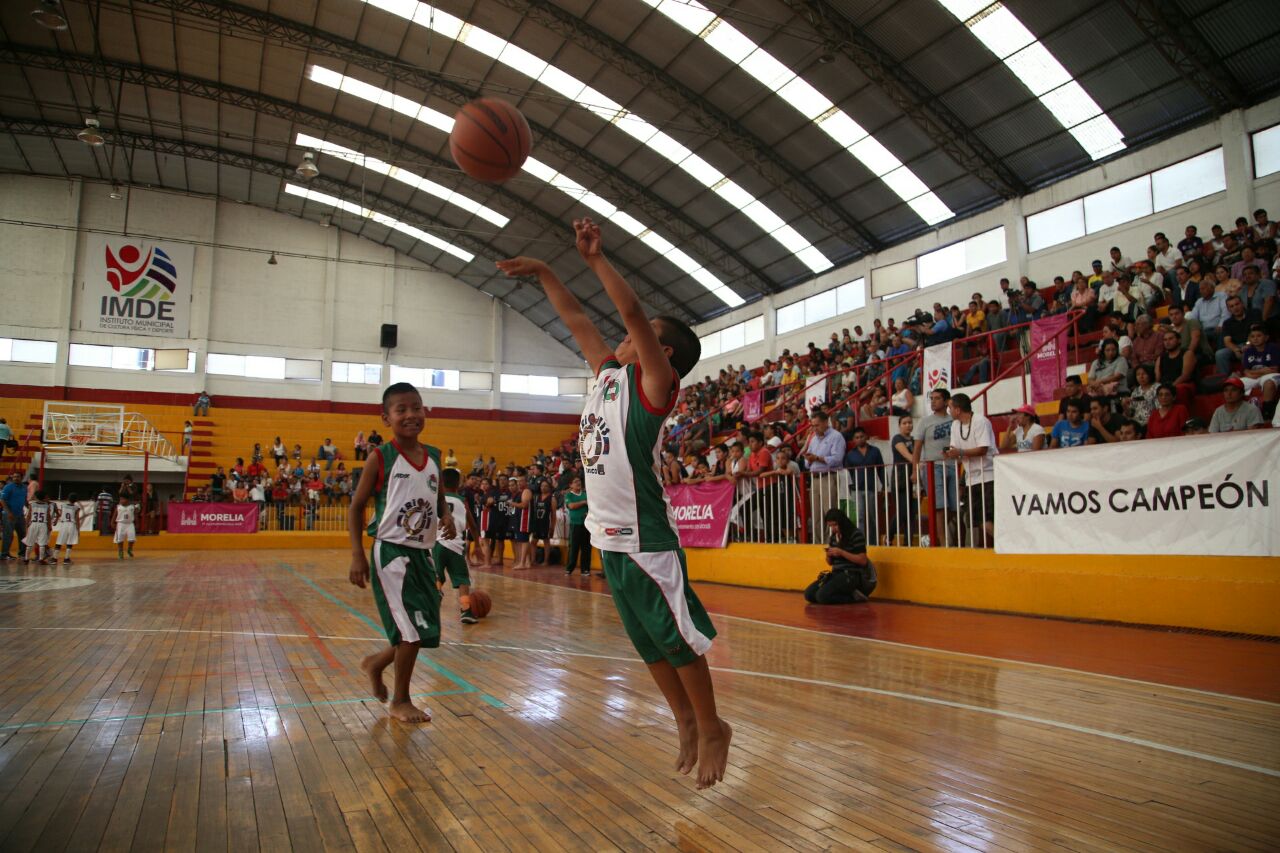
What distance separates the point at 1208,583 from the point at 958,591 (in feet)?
7.79

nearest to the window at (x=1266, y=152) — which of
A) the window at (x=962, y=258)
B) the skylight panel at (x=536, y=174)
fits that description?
the window at (x=962, y=258)

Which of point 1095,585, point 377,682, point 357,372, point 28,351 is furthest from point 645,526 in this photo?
point 28,351

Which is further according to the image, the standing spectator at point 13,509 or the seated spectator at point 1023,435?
the standing spectator at point 13,509

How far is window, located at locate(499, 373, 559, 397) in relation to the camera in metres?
33.3

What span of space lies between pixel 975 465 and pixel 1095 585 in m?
1.69

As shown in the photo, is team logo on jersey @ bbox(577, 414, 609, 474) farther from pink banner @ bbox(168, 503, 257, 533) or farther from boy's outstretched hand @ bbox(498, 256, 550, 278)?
pink banner @ bbox(168, 503, 257, 533)

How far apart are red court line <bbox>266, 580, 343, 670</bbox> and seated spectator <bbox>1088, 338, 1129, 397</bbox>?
8.63 meters

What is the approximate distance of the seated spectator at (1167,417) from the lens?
24.7 ft

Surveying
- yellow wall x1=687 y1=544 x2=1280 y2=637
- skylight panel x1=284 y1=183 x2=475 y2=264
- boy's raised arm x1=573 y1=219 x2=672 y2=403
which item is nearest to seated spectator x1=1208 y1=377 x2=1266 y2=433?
yellow wall x1=687 y1=544 x2=1280 y2=637

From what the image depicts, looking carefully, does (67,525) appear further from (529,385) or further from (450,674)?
(529,385)

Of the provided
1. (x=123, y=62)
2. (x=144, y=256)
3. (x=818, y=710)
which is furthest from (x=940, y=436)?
(x=144, y=256)

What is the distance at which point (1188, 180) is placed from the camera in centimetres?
1438

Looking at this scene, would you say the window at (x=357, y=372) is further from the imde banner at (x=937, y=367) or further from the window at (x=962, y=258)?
the imde banner at (x=937, y=367)

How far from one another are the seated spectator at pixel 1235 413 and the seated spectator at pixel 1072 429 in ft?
3.44
